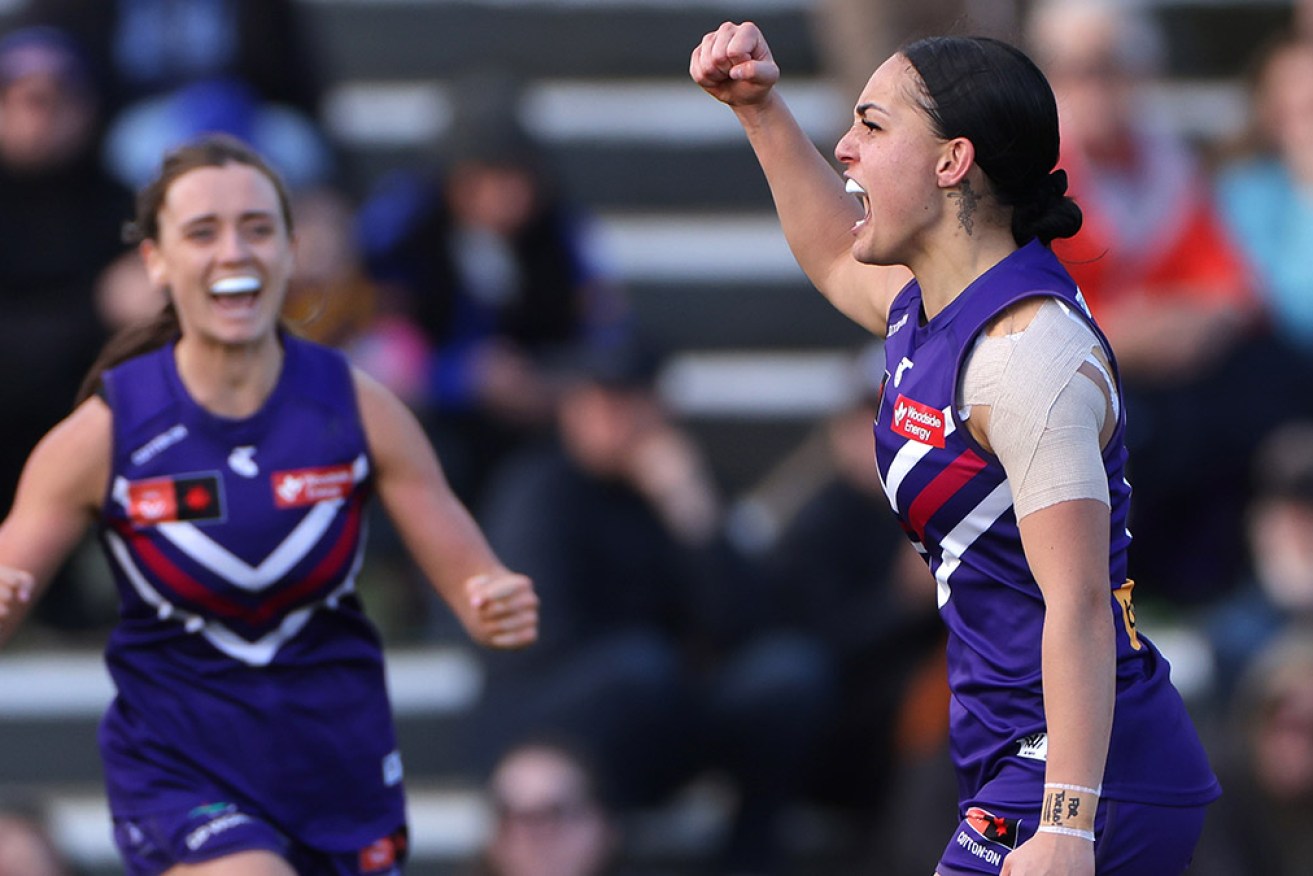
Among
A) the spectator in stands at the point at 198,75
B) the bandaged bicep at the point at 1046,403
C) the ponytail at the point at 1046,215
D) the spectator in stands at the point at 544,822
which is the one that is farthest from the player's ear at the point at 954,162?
the spectator in stands at the point at 198,75

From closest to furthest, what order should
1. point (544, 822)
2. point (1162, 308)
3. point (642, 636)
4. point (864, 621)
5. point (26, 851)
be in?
1. point (26, 851)
2. point (544, 822)
3. point (642, 636)
4. point (864, 621)
5. point (1162, 308)

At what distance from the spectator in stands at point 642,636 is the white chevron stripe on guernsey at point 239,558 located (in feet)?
8.73

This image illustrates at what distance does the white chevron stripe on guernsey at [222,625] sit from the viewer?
4160 mm

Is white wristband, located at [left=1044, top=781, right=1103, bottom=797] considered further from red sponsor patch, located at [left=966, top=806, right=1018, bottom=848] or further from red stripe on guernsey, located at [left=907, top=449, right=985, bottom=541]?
red stripe on guernsey, located at [left=907, top=449, right=985, bottom=541]

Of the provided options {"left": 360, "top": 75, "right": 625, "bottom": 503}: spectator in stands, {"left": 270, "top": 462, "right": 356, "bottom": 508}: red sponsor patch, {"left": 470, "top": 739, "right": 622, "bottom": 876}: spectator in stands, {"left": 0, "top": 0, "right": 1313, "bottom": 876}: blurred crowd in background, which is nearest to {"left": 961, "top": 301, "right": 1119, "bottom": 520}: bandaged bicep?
{"left": 270, "top": 462, "right": 356, "bottom": 508}: red sponsor patch

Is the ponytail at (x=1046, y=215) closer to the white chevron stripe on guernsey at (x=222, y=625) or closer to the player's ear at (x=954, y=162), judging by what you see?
the player's ear at (x=954, y=162)

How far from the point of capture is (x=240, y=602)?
13.6 ft

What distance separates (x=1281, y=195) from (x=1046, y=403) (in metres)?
5.01

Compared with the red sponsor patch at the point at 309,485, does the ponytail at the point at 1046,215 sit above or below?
above

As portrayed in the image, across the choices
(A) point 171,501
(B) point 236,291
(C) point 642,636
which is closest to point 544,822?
(C) point 642,636

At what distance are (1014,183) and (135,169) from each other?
14.7 ft

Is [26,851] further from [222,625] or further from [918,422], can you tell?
[918,422]

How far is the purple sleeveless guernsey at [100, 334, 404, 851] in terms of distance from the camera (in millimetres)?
4121

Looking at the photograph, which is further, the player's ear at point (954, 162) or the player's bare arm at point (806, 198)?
the player's bare arm at point (806, 198)
